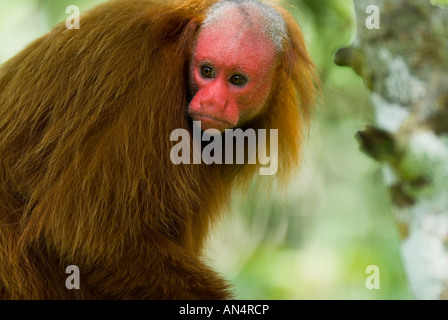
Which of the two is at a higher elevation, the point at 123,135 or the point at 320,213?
the point at 320,213

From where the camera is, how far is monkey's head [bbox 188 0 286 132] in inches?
160

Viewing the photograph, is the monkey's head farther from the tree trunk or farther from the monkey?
the tree trunk

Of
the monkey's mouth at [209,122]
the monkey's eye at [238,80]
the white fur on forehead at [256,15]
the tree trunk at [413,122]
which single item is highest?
the white fur on forehead at [256,15]

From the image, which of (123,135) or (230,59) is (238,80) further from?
(123,135)

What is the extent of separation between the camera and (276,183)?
519 centimetres

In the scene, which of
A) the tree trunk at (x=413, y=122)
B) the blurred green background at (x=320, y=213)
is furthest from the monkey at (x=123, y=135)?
the blurred green background at (x=320, y=213)

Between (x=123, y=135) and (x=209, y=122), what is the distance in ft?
1.84

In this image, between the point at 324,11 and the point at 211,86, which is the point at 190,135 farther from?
the point at 324,11

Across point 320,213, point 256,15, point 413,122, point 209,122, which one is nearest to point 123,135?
point 209,122

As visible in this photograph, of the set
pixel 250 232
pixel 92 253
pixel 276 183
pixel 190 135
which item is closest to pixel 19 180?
pixel 92 253

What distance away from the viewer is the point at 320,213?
27.5 feet

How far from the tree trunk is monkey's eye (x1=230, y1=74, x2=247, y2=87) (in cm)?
106

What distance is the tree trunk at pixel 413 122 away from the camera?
299 cm

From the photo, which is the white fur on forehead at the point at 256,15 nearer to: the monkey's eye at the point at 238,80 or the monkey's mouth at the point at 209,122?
the monkey's eye at the point at 238,80
